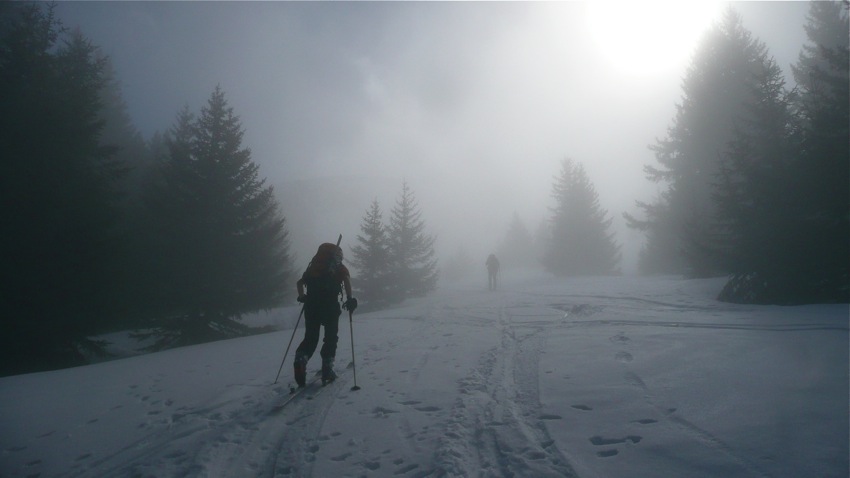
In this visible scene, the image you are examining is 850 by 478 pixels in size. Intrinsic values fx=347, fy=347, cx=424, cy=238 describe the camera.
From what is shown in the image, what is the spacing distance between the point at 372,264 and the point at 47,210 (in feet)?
48.9

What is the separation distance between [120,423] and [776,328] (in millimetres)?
11389

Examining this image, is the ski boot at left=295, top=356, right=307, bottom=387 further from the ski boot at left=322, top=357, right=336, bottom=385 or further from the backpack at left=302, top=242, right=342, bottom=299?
the backpack at left=302, top=242, right=342, bottom=299

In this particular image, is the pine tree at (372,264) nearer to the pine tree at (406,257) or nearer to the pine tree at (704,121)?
the pine tree at (406,257)

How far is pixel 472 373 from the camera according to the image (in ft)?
19.3

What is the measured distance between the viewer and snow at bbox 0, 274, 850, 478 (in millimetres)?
3279

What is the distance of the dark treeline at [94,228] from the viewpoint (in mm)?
10289

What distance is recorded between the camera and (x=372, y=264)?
22875 millimetres

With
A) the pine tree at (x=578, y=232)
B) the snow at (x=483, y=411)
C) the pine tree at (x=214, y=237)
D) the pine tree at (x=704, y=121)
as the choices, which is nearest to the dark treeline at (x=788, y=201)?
the snow at (x=483, y=411)

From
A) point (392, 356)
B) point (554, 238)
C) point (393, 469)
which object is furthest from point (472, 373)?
point (554, 238)

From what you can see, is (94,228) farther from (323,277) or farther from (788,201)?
(788,201)

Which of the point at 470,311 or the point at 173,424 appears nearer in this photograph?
the point at 173,424

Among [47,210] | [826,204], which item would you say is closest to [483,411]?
[826,204]

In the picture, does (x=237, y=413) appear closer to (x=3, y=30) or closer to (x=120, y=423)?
(x=120, y=423)

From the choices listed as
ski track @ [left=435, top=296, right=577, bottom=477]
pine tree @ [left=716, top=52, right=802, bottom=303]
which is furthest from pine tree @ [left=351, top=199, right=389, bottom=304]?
pine tree @ [left=716, top=52, right=802, bottom=303]
